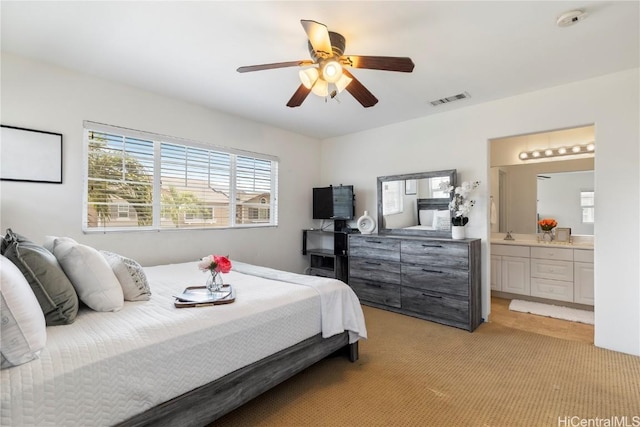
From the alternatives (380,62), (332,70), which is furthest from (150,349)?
(380,62)

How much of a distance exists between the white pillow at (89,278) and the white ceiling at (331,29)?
156 centimetres

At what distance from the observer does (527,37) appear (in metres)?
2.21

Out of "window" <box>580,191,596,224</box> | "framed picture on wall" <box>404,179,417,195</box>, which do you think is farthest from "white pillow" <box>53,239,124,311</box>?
"window" <box>580,191,596,224</box>

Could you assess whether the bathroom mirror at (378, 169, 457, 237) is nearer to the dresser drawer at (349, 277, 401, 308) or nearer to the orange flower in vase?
the dresser drawer at (349, 277, 401, 308)

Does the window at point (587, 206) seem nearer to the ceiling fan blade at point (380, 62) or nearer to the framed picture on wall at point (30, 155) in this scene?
the ceiling fan blade at point (380, 62)

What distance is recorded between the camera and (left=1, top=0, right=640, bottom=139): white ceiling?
194cm

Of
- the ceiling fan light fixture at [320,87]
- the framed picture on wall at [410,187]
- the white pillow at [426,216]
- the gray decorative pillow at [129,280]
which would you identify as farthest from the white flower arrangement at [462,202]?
the gray decorative pillow at [129,280]

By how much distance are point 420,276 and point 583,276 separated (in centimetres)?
212

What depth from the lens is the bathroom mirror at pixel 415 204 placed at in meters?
3.81

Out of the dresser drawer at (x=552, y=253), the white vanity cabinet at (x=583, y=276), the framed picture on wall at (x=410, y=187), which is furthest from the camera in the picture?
the framed picture on wall at (x=410, y=187)

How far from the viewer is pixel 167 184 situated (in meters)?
3.46

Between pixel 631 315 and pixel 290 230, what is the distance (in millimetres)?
3892

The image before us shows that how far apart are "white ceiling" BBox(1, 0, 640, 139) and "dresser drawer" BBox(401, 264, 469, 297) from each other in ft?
6.37

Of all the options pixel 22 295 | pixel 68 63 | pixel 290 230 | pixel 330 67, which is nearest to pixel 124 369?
pixel 22 295
